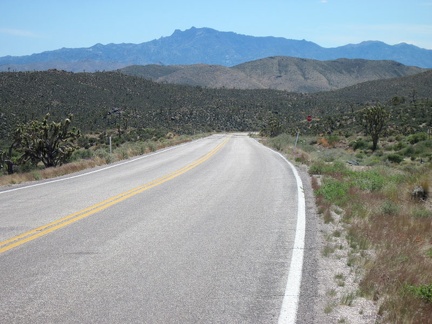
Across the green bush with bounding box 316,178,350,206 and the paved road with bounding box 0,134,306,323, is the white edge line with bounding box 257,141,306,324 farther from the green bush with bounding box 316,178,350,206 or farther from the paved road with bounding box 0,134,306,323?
the green bush with bounding box 316,178,350,206

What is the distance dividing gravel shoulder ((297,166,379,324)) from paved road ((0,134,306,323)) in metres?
0.30

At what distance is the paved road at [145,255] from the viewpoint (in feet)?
14.8

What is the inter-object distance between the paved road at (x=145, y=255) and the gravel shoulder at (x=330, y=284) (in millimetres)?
296

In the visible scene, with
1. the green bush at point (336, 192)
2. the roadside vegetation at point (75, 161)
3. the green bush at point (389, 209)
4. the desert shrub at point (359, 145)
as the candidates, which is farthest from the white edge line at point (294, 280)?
the desert shrub at point (359, 145)

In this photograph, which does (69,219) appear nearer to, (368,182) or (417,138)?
(368,182)

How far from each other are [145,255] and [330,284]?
252 centimetres

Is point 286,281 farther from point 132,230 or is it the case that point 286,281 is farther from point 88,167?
point 88,167

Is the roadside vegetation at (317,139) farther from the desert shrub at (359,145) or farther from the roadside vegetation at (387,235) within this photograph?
→ the desert shrub at (359,145)

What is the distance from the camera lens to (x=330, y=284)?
17.4ft

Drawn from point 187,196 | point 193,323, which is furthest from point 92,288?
point 187,196

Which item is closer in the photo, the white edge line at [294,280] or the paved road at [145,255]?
the white edge line at [294,280]

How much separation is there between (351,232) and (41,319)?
16.9 feet

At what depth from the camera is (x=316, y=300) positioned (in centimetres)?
482

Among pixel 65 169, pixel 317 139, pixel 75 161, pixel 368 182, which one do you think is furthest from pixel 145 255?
pixel 317 139
